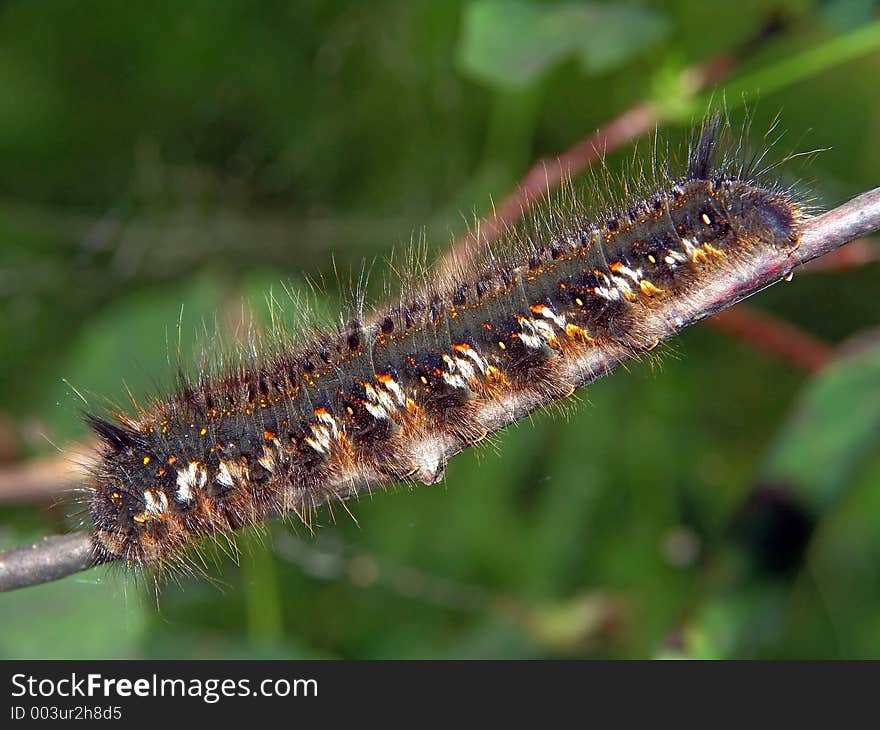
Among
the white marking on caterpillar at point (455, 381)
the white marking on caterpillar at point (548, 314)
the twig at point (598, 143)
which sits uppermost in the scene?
the twig at point (598, 143)

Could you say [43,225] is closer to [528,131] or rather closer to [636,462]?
[528,131]

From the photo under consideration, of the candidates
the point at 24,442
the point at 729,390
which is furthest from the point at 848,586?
the point at 24,442

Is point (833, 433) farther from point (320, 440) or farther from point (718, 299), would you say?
point (320, 440)

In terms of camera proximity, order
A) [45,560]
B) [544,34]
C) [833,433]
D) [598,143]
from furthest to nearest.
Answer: [598,143]
[544,34]
[833,433]
[45,560]

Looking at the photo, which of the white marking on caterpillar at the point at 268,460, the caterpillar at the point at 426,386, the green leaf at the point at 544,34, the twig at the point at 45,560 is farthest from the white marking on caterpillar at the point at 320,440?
the green leaf at the point at 544,34

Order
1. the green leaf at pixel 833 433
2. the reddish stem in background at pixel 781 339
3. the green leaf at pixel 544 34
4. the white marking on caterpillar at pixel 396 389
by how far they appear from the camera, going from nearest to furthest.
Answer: the white marking on caterpillar at pixel 396 389 < the green leaf at pixel 833 433 < the green leaf at pixel 544 34 < the reddish stem in background at pixel 781 339

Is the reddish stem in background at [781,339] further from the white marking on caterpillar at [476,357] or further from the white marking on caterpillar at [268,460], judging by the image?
the white marking on caterpillar at [268,460]

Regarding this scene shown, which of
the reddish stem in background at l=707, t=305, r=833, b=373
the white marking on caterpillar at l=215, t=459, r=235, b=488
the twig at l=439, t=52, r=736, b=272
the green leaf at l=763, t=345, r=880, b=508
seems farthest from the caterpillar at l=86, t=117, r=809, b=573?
the reddish stem in background at l=707, t=305, r=833, b=373

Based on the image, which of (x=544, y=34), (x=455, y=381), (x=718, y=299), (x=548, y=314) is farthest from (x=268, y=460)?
(x=544, y=34)
